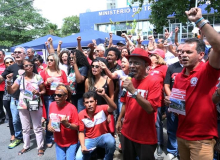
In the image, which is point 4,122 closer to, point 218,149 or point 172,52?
point 172,52

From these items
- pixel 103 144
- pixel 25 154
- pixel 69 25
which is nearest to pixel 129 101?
pixel 103 144

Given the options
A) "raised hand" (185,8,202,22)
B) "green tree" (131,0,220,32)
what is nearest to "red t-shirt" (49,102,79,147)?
"raised hand" (185,8,202,22)

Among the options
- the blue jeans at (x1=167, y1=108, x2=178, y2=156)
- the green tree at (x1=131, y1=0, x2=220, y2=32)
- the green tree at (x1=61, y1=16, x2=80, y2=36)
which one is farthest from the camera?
the green tree at (x1=61, y1=16, x2=80, y2=36)

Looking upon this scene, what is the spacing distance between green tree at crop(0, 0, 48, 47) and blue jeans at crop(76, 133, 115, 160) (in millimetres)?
29289

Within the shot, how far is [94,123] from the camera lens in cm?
332

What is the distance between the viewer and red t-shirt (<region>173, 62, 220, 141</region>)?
2.09 metres

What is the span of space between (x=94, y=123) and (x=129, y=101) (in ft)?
3.34

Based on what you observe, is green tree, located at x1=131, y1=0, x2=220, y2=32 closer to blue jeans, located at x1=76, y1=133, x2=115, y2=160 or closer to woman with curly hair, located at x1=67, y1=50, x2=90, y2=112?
woman with curly hair, located at x1=67, y1=50, x2=90, y2=112

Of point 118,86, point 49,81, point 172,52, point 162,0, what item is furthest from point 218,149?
point 162,0

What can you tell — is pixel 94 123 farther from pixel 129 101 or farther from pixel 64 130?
pixel 129 101

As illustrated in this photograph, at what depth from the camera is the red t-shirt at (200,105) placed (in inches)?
82.4

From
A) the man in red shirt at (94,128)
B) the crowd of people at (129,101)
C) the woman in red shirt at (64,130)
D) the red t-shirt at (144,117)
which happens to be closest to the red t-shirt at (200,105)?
the crowd of people at (129,101)

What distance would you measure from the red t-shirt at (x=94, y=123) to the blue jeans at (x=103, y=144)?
79 millimetres

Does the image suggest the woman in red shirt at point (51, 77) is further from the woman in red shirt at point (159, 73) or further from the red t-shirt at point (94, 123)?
the woman in red shirt at point (159, 73)
